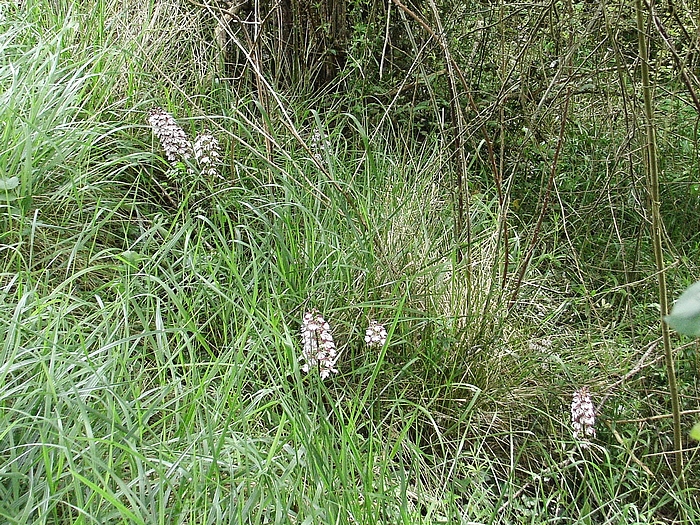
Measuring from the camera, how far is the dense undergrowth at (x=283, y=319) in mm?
1666

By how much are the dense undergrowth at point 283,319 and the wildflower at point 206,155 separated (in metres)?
0.04

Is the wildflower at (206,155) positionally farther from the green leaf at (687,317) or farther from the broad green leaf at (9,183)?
the green leaf at (687,317)

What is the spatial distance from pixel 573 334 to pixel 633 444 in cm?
47

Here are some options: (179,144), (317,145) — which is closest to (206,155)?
(179,144)

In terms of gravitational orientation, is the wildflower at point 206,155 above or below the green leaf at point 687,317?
below

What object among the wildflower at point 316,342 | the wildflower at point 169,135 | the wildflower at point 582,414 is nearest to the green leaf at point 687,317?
the wildflower at point 316,342

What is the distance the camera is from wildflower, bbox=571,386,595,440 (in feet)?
6.35

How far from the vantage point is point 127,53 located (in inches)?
118

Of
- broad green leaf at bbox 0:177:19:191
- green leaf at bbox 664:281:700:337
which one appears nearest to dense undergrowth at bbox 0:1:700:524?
broad green leaf at bbox 0:177:19:191

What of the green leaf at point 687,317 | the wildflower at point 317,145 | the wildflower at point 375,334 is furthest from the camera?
the wildflower at point 317,145

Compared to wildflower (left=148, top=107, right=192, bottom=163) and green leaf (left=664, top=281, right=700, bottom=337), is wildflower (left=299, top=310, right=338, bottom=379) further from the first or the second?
green leaf (left=664, top=281, right=700, bottom=337)

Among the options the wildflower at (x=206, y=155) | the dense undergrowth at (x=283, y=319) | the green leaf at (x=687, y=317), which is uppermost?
the green leaf at (x=687, y=317)

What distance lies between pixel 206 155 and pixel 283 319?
2.81 feet

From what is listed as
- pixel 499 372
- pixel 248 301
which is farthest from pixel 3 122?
pixel 499 372
